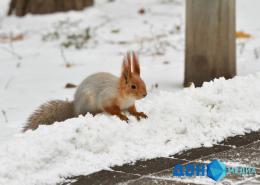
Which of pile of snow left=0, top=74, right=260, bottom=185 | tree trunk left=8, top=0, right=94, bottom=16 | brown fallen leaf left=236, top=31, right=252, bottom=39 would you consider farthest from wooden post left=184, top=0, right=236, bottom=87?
tree trunk left=8, top=0, right=94, bottom=16

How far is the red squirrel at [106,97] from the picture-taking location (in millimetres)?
4883

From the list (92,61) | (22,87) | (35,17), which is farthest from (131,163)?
(35,17)

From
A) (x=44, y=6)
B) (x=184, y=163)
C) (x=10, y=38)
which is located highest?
(x=44, y=6)

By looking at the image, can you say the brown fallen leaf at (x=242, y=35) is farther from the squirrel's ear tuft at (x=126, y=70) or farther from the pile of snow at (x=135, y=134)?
the squirrel's ear tuft at (x=126, y=70)

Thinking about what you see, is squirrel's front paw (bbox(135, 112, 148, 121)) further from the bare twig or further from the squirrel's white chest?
the bare twig

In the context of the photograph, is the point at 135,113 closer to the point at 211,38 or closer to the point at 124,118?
the point at 124,118

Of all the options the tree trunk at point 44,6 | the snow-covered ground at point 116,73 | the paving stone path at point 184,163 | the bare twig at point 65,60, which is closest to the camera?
the paving stone path at point 184,163

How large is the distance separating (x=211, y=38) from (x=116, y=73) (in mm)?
1350

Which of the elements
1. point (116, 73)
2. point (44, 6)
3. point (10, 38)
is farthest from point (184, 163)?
point (44, 6)

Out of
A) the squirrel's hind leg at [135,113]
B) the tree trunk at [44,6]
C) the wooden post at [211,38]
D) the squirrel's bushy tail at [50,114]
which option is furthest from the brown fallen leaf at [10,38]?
the squirrel's hind leg at [135,113]

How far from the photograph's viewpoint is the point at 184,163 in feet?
14.3

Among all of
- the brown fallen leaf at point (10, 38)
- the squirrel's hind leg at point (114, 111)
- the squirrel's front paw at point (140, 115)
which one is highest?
the squirrel's hind leg at point (114, 111)

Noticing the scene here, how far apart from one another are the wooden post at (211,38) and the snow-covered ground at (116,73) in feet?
1.02

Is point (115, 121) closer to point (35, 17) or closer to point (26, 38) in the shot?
point (26, 38)
